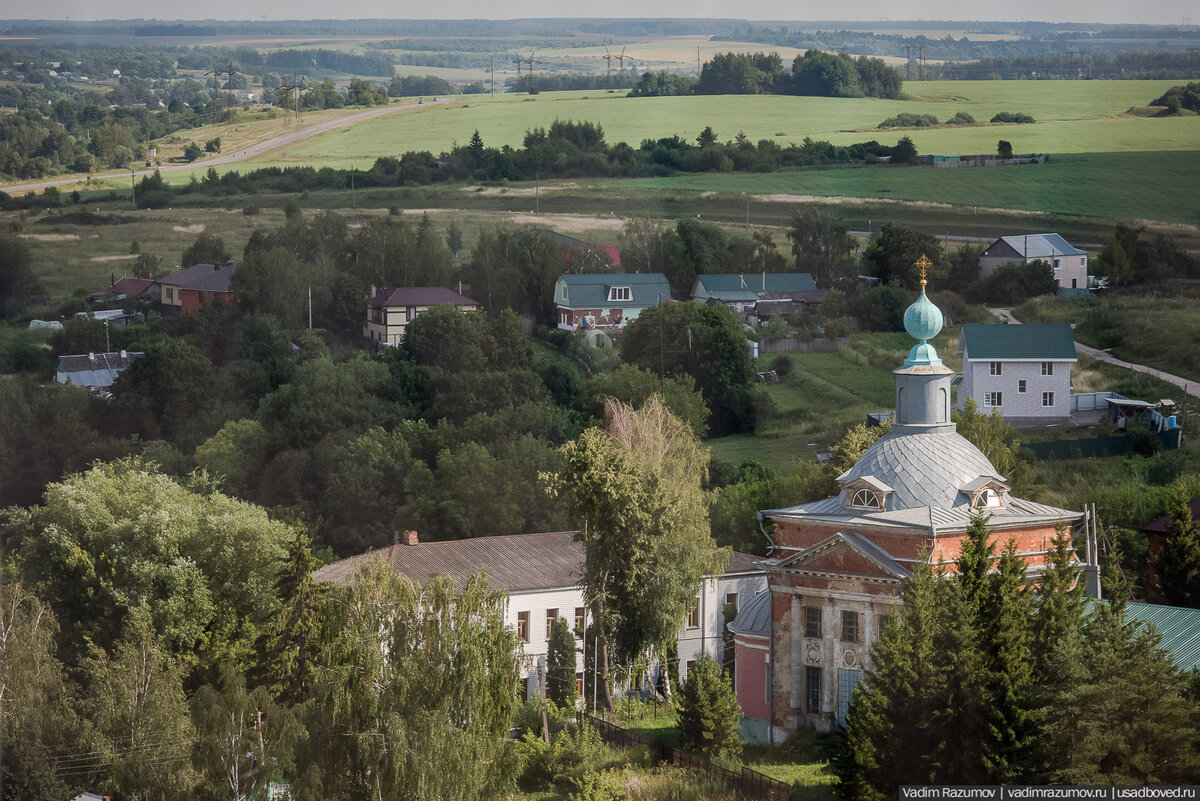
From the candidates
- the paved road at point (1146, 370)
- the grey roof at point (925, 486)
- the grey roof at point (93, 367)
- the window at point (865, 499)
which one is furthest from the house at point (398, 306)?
the window at point (865, 499)

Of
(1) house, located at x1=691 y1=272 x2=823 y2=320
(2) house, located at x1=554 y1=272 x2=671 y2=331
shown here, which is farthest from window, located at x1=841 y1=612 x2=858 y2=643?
(1) house, located at x1=691 y1=272 x2=823 y2=320

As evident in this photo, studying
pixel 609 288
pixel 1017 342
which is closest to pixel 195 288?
pixel 609 288

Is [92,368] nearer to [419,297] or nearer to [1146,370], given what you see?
[419,297]

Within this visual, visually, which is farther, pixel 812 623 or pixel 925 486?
pixel 812 623

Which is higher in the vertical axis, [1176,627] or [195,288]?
[195,288]

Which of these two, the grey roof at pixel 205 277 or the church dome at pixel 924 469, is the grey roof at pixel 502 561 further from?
the grey roof at pixel 205 277

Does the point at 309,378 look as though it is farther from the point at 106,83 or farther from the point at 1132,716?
the point at 1132,716
